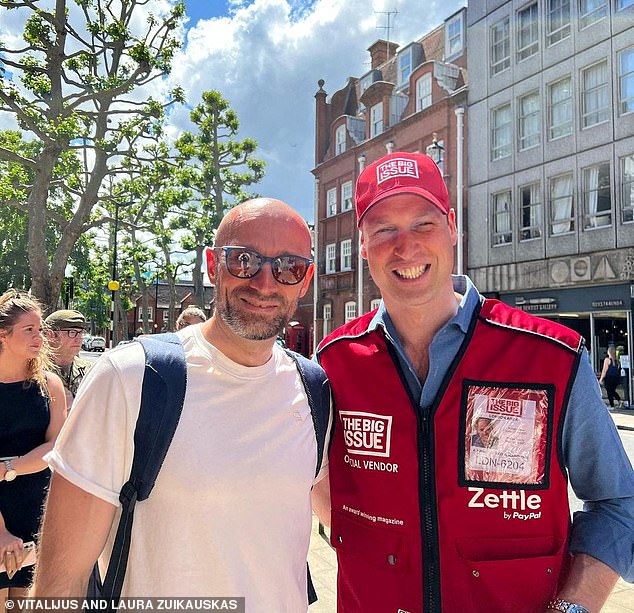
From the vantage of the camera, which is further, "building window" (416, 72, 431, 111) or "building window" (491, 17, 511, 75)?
"building window" (416, 72, 431, 111)

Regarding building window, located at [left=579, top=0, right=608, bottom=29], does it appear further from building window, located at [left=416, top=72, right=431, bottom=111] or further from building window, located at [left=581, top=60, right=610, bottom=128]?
building window, located at [left=416, top=72, right=431, bottom=111]

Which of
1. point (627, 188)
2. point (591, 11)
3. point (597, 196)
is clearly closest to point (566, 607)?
point (627, 188)

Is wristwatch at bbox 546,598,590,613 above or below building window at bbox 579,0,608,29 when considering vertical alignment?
below

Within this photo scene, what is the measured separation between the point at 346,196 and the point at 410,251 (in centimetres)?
2869

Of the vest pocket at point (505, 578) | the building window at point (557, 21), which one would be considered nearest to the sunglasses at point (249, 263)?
the vest pocket at point (505, 578)

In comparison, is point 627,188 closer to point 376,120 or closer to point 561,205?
point 561,205

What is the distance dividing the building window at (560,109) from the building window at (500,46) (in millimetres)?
2494

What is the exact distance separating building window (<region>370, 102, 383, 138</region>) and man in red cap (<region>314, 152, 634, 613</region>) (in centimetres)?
2708

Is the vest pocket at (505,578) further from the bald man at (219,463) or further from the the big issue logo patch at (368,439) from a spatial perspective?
the bald man at (219,463)

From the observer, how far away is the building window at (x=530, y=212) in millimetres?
19500

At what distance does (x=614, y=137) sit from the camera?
56.1 ft

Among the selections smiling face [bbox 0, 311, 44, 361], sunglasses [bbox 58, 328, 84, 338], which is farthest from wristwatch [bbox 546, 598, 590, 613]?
sunglasses [bbox 58, 328, 84, 338]

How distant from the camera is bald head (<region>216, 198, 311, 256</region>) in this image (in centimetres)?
206

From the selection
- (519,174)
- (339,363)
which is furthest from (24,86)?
(519,174)
